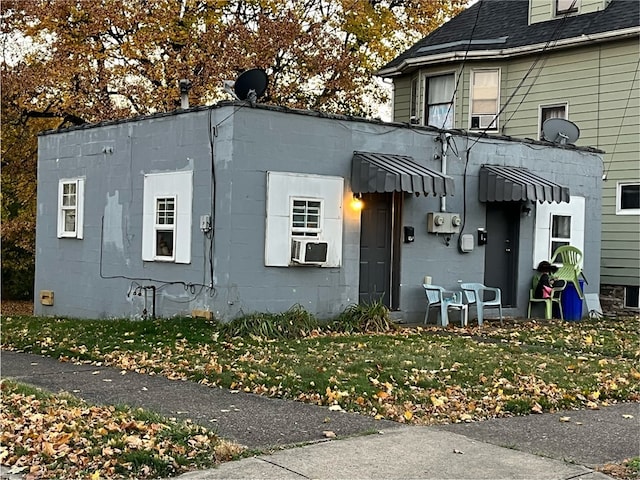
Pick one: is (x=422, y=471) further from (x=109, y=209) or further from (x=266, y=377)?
(x=109, y=209)

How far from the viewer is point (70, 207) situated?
51.9ft

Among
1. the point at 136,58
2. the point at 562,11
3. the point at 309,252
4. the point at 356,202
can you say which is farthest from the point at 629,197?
the point at 136,58

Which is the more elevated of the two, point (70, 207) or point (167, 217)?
point (70, 207)

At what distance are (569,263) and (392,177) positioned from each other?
220 inches

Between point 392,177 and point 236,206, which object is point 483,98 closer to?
point 392,177

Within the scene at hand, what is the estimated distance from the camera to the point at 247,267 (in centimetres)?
1259

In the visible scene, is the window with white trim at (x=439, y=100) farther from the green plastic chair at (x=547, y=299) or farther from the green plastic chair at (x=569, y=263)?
the green plastic chair at (x=547, y=299)

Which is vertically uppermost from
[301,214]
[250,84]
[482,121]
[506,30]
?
[506,30]

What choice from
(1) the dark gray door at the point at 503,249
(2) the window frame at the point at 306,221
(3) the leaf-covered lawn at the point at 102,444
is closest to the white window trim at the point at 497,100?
(1) the dark gray door at the point at 503,249

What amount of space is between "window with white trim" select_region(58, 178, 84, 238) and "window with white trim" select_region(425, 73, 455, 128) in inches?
375

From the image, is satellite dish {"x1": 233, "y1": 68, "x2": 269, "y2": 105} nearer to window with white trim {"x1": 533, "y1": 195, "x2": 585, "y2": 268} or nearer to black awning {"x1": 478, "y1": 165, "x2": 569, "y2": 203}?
black awning {"x1": 478, "y1": 165, "x2": 569, "y2": 203}

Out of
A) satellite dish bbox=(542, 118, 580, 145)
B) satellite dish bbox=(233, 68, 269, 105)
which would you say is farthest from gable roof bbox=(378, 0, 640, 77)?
satellite dish bbox=(233, 68, 269, 105)

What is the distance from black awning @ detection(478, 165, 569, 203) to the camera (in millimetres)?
14852

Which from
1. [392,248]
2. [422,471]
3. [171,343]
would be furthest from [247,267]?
[422,471]
